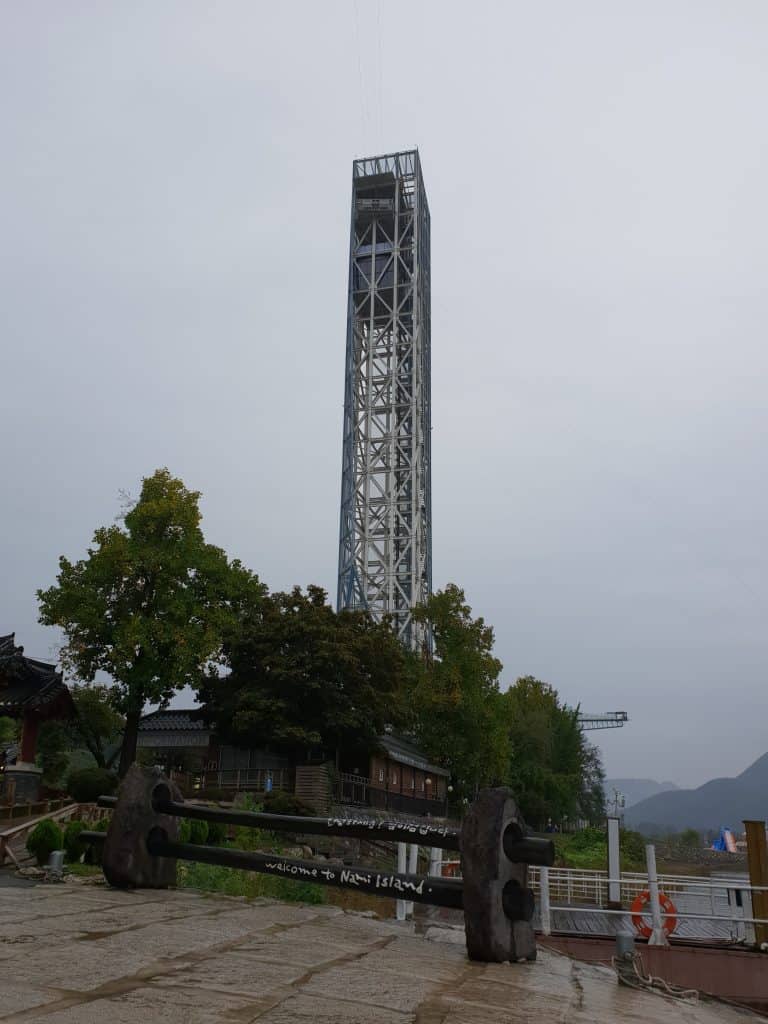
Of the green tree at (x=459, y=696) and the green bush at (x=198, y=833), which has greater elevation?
the green tree at (x=459, y=696)

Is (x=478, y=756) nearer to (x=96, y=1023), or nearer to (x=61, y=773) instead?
(x=61, y=773)

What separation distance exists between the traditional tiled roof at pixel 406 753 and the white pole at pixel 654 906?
78.2 feet

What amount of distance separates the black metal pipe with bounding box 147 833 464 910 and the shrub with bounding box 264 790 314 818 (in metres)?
19.4

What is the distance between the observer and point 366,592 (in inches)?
2749

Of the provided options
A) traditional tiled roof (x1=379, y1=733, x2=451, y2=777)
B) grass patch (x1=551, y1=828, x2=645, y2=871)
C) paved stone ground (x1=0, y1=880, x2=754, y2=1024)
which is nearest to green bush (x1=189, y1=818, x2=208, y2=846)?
paved stone ground (x1=0, y1=880, x2=754, y2=1024)

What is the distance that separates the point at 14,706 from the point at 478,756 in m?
22.9

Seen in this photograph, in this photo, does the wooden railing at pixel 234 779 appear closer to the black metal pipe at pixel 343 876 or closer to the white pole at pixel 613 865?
the white pole at pixel 613 865

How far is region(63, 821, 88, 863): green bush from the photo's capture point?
11.4 m

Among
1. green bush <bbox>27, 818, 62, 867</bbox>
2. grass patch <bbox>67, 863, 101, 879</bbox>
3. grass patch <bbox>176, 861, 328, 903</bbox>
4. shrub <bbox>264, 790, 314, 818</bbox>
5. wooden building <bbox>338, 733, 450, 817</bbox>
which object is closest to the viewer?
grass patch <bbox>67, 863, 101, 879</bbox>

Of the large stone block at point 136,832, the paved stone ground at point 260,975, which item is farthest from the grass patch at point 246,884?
the paved stone ground at point 260,975

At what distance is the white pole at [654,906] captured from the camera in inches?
426

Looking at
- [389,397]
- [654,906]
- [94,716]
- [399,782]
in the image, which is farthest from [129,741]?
[389,397]

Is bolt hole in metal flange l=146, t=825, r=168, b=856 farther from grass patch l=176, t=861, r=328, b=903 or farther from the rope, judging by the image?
grass patch l=176, t=861, r=328, b=903

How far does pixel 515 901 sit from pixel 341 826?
4.70ft
